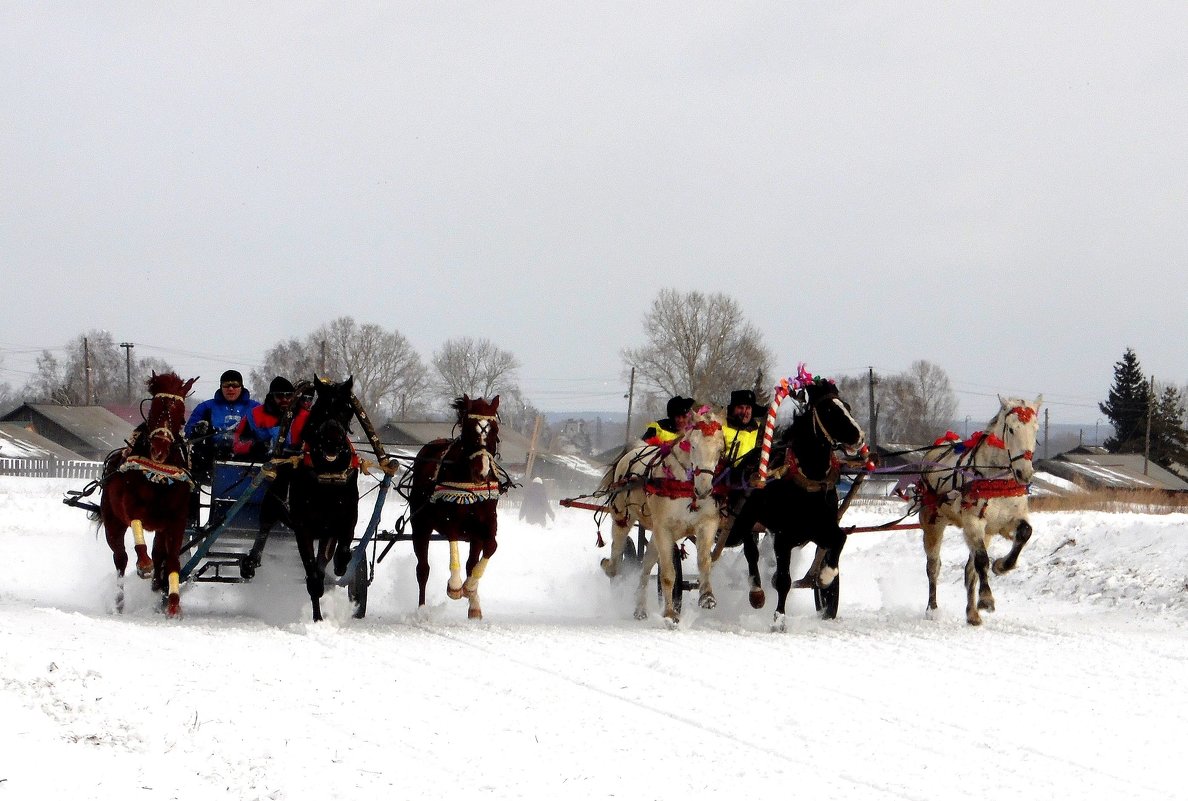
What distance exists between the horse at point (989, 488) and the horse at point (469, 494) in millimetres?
4454

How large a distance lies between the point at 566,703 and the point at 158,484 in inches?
214

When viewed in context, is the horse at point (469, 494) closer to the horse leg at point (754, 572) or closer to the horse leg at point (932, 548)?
the horse leg at point (754, 572)

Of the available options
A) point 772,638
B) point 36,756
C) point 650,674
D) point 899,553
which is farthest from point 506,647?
point 899,553

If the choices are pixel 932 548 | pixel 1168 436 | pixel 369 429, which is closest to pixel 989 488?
pixel 932 548

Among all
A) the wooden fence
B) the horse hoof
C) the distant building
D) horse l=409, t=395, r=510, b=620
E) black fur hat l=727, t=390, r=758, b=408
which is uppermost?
black fur hat l=727, t=390, r=758, b=408

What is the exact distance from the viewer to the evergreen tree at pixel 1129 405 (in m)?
73.8

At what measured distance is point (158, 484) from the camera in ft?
39.1

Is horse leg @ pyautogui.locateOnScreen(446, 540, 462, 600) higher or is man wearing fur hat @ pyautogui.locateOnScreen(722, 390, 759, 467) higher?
man wearing fur hat @ pyautogui.locateOnScreen(722, 390, 759, 467)

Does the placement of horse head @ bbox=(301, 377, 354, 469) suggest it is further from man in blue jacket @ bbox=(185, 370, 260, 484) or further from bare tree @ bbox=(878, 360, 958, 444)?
bare tree @ bbox=(878, 360, 958, 444)

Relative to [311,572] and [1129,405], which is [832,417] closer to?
[311,572]

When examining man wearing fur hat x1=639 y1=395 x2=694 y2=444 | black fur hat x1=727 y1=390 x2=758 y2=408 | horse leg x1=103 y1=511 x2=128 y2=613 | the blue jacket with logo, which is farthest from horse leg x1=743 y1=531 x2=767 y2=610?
horse leg x1=103 y1=511 x2=128 y2=613

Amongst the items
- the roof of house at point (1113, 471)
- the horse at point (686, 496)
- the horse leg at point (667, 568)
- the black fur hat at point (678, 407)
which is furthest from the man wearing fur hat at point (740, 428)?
the roof of house at point (1113, 471)

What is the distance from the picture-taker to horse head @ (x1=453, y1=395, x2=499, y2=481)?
40.1ft

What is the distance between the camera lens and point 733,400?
46.9ft
